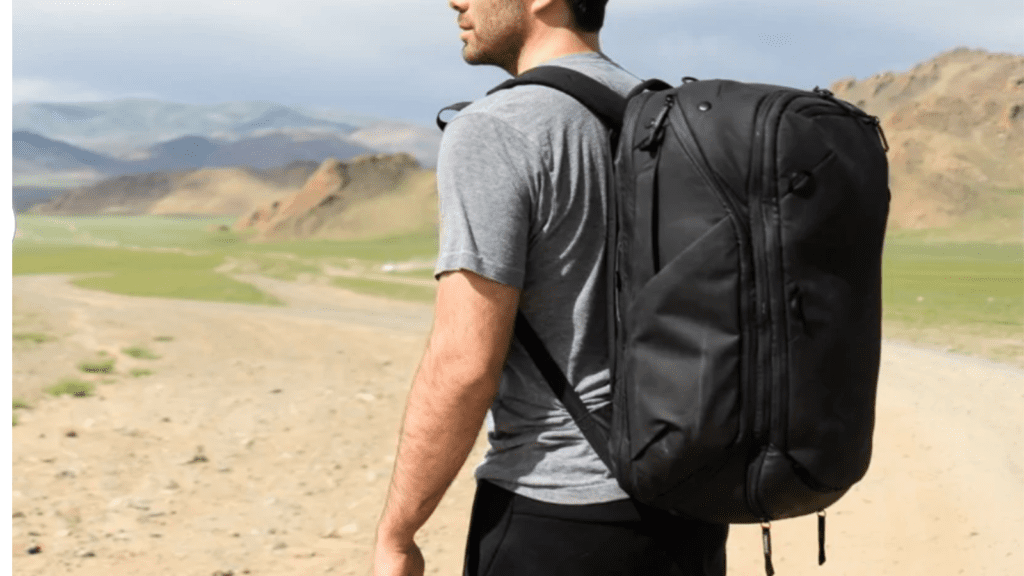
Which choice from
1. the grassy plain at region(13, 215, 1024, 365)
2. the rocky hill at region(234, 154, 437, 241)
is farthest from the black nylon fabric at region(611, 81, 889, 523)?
the rocky hill at region(234, 154, 437, 241)

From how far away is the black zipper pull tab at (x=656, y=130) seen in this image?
6.79ft

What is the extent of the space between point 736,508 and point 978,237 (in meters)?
72.1

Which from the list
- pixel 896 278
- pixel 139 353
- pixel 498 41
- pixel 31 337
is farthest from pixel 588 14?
pixel 896 278

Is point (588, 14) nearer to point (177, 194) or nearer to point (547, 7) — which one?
Answer: point (547, 7)

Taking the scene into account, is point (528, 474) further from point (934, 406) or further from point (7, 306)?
point (934, 406)

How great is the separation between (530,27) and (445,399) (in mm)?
786

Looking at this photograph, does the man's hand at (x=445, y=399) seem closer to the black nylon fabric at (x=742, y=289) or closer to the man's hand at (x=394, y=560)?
the man's hand at (x=394, y=560)

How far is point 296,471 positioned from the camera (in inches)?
327

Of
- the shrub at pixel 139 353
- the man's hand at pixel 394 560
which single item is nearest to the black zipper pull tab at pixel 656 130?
the man's hand at pixel 394 560

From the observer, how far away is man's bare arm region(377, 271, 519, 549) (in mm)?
2111

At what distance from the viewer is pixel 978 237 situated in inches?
2707

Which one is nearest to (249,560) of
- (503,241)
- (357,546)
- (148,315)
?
(357,546)

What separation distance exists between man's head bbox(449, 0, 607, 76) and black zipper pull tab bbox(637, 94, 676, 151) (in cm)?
35

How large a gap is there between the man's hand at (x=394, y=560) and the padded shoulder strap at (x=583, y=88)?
923 mm
